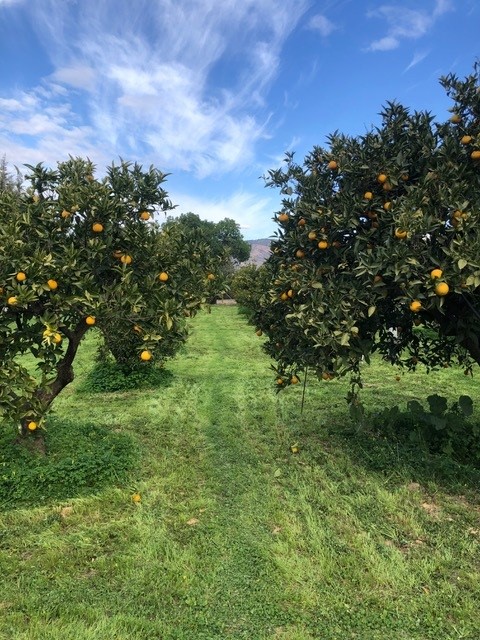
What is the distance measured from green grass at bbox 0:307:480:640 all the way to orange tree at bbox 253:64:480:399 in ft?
4.79

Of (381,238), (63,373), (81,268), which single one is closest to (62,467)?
(63,373)

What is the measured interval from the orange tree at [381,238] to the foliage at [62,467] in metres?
2.38

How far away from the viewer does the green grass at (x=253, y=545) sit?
129 inches

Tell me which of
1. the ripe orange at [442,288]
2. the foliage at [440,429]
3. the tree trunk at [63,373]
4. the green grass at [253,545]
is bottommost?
the green grass at [253,545]

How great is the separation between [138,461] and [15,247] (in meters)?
3.28

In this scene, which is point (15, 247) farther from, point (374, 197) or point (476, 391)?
point (476, 391)

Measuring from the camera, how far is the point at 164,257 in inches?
207

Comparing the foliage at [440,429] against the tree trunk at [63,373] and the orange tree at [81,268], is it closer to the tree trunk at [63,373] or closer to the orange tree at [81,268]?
the orange tree at [81,268]

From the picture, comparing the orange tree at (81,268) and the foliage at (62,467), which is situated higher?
the orange tree at (81,268)

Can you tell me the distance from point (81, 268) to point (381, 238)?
323 cm

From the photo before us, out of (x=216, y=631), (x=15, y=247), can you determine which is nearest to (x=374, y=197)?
(x=15, y=247)

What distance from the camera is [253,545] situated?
425 cm

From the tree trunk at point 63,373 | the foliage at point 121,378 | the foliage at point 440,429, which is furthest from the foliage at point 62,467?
the foliage at point 121,378

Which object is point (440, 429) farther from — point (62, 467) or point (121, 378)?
point (121, 378)
